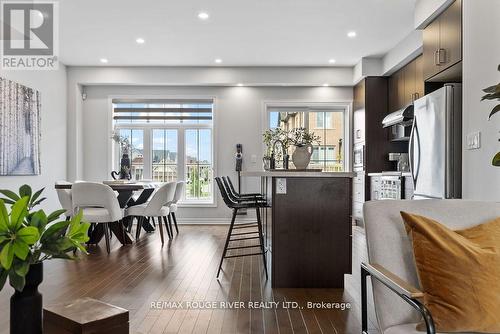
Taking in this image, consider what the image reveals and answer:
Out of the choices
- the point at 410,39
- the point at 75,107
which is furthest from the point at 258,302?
the point at 75,107

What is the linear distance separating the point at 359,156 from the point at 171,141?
3.43 meters

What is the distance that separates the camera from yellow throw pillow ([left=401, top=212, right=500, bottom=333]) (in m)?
1.32

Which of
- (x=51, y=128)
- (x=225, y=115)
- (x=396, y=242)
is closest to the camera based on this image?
(x=396, y=242)

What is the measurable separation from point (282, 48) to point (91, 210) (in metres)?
3.56

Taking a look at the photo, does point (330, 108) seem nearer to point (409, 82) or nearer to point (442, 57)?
point (409, 82)

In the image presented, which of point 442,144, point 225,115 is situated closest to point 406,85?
point 442,144

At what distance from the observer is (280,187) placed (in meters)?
3.29

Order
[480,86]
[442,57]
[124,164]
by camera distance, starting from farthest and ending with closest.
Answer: [124,164] < [442,57] < [480,86]

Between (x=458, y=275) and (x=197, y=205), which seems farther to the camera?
(x=197, y=205)

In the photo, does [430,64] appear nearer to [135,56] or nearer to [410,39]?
[410,39]

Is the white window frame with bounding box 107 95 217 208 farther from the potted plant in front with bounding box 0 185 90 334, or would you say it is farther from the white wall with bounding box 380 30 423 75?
the potted plant in front with bounding box 0 185 90 334

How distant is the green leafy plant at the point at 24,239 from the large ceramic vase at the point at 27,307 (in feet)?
0.13

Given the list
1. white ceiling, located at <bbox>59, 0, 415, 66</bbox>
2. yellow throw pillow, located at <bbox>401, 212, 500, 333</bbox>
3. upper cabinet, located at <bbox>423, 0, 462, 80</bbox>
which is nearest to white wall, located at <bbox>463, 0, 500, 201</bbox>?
upper cabinet, located at <bbox>423, 0, 462, 80</bbox>

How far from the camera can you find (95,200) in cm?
465
